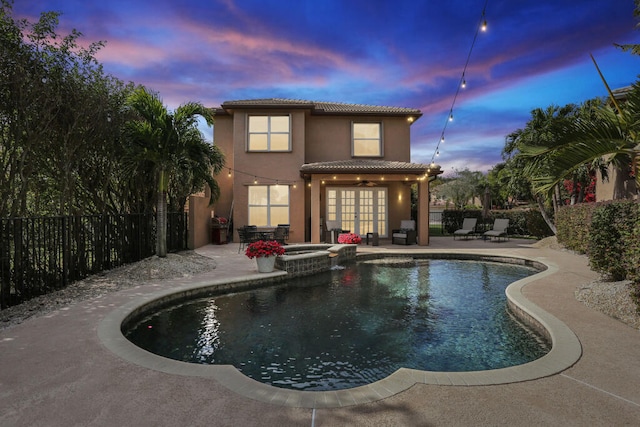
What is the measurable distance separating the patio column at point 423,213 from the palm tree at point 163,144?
8.84 meters

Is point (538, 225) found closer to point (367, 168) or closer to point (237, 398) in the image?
point (367, 168)

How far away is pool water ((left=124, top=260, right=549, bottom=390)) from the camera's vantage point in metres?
3.89

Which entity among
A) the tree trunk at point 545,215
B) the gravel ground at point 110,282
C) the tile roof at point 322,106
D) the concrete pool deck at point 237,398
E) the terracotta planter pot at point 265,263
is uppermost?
the tile roof at point 322,106

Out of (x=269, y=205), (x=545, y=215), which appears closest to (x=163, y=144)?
(x=269, y=205)

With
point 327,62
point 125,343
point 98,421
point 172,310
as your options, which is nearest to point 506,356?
point 98,421

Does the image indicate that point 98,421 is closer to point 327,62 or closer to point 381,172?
point 381,172

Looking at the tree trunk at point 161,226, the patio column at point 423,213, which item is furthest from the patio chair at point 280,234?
the patio column at point 423,213

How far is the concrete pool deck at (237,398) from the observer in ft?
7.93

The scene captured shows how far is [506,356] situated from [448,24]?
11.9 m

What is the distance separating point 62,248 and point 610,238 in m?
10.8

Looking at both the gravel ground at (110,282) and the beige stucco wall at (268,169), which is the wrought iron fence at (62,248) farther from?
the beige stucco wall at (268,169)

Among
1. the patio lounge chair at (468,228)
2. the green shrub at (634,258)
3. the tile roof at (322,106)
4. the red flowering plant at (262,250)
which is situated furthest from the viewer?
the patio lounge chair at (468,228)

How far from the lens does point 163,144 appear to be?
952cm

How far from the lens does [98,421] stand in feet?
7.90
